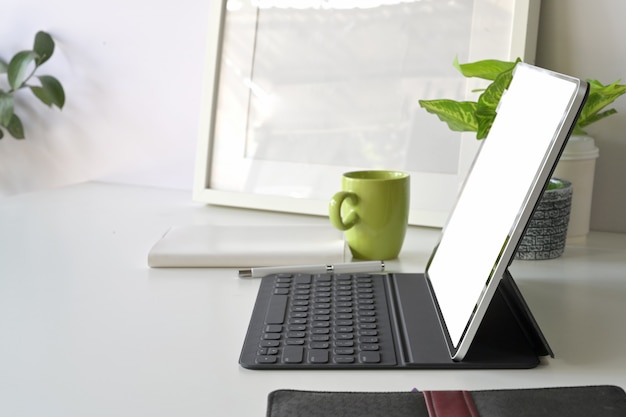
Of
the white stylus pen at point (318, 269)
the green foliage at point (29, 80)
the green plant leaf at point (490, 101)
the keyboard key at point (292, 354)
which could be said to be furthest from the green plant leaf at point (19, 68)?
the keyboard key at point (292, 354)

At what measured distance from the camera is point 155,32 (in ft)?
4.49

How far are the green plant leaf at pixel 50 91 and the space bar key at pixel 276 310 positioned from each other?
809mm

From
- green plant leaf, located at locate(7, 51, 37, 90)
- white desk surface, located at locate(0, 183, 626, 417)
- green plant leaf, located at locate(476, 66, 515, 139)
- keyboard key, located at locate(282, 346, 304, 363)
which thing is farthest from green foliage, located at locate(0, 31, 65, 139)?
keyboard key, located at locate(282, 346, 304, 363)

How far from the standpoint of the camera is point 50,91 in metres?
1.42

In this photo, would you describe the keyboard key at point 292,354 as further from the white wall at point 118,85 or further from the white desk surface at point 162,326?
the white wall at point 118,85

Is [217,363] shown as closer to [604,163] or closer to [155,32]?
[604,163]

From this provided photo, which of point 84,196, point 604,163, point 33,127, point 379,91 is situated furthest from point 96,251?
point 604,163

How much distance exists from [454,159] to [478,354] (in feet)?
1.67

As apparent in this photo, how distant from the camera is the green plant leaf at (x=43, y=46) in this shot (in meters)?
1.39

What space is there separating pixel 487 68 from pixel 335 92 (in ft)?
0.97

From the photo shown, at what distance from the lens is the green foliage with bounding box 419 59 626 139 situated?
90 centimetres

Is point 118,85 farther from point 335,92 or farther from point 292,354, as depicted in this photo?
point 292,354

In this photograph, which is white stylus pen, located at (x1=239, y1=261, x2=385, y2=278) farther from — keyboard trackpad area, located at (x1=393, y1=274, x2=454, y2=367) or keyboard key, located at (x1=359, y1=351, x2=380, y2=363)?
keyboard key, located at (x1=359, y1=351, x2=380, y2=363)

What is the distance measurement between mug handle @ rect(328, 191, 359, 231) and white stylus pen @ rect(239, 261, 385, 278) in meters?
0.06
